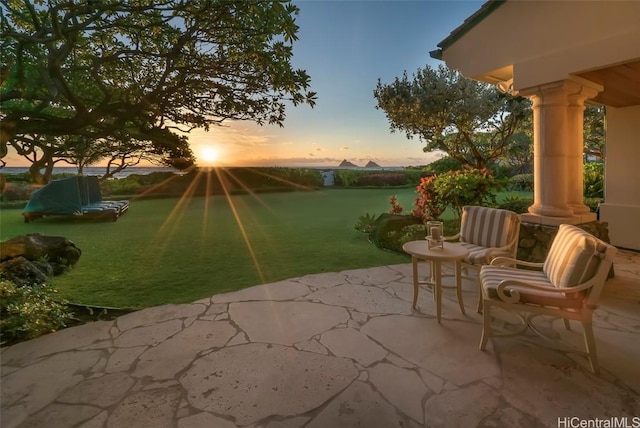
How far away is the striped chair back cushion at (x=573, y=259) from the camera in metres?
2.33

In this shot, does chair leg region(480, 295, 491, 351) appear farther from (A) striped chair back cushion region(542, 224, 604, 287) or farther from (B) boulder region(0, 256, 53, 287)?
(B) boulder region(0, 256, 53, 287)

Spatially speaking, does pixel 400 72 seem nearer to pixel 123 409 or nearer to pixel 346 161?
pixel 123 409

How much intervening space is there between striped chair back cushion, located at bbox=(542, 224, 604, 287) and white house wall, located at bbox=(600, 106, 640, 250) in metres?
4.41

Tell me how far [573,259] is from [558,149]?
8.18ft

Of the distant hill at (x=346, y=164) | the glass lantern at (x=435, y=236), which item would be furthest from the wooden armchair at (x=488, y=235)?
the distant hill at (x=346, y=164)

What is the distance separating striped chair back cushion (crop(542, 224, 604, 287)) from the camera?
7.64ft

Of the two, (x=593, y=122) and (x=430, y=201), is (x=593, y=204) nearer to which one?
(x=430, y=201)

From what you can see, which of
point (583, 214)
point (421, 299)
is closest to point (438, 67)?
point (583, 214)

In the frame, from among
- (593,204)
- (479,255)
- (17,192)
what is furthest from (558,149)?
(17,192)

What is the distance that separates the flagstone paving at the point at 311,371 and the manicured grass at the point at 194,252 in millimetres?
950

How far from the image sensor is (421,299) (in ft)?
12.3

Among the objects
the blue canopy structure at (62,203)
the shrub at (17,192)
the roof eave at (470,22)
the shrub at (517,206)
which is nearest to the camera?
the roof eave at (470,22)

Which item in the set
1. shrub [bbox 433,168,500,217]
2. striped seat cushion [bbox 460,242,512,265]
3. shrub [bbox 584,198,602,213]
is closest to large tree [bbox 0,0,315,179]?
striped seat cushion [bbox 460,242,512,265]

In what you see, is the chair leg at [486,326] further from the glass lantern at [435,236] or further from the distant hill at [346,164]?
the distant hill at [346,164]
